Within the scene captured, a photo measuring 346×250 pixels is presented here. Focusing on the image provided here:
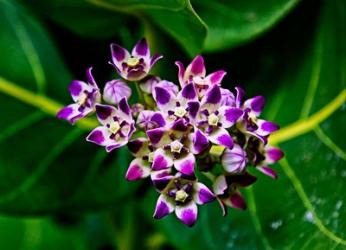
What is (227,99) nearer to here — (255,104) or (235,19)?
(255,104)

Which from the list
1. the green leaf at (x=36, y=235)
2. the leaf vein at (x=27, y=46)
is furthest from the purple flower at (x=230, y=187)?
the green leaf at (x=36, y=235)

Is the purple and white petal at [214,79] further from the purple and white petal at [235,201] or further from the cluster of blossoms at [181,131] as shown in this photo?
the purple and white petal at [235,201]

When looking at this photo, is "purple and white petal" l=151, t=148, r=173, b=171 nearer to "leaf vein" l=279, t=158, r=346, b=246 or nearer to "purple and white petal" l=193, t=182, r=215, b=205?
"purple and white petal" l=193, t=182, r=215, b=205

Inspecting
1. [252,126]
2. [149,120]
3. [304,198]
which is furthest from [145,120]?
[304,198]

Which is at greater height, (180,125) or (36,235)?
(180,125)

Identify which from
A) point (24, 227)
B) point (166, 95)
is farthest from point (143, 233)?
point (166, 95)

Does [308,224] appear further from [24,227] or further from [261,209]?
[24,227]
